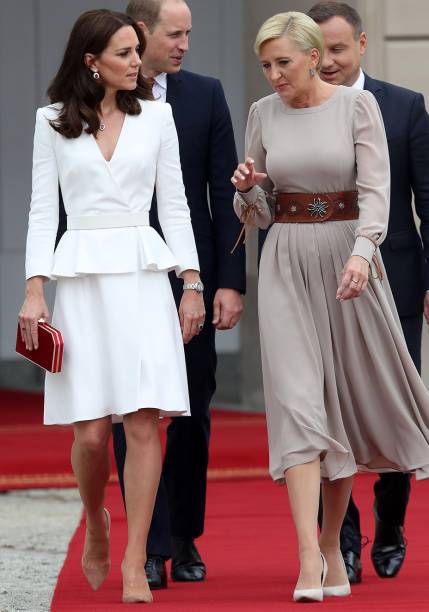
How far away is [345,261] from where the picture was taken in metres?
4.70

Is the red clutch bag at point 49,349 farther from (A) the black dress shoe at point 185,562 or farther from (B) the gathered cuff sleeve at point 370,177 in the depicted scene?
(A) the black dress shoe at point 185,562

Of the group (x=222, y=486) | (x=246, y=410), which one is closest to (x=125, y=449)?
(x=222, y=486)

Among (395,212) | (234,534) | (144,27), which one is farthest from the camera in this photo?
(234,534)

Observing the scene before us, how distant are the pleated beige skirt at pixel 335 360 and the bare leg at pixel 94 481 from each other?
1.54ft

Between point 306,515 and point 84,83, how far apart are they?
1.34m

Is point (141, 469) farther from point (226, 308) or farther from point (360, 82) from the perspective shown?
point (360, 82)

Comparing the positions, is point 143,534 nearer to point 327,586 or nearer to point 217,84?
point 327,586

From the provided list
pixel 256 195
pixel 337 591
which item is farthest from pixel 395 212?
pixel 337 591

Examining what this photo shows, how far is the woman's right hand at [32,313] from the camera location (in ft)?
14.9

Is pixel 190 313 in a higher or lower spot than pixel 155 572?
higher

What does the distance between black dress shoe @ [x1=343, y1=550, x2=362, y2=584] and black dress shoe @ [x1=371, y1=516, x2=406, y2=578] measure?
10cm

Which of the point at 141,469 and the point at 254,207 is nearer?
the point at 141,469

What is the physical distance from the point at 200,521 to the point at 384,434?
85 cm

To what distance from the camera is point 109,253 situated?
15.0 ft
